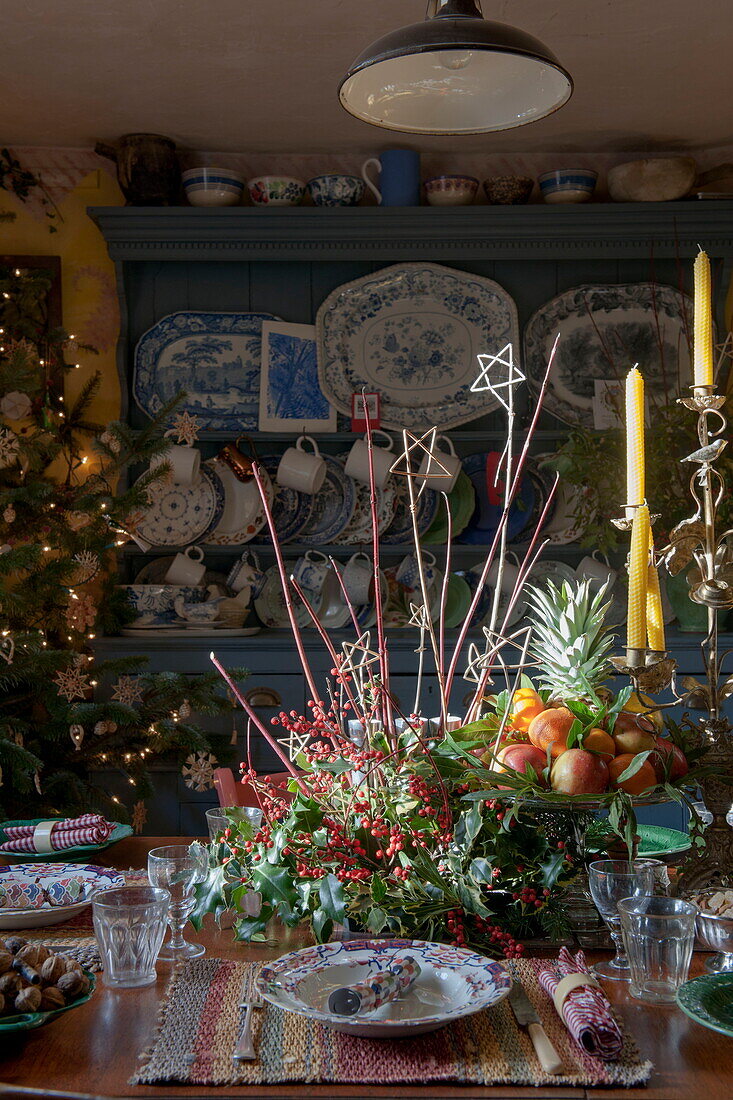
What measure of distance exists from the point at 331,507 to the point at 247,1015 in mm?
2681

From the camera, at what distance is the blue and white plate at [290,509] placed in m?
3.66

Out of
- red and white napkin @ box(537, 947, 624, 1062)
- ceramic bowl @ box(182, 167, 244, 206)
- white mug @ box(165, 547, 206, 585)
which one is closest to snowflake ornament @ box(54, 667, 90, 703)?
white mug @ box(165, 547, 206, 585)

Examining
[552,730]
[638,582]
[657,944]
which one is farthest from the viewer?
[552,730]

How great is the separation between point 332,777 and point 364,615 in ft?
A: 7.38

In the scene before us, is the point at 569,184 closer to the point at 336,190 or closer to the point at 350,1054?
the point at 336,190

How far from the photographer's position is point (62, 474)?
3.61 meters

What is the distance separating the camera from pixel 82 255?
367cm

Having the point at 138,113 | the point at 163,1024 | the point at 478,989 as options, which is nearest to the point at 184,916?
the point at 163,1024

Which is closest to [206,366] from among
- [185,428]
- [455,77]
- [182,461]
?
[185,428]

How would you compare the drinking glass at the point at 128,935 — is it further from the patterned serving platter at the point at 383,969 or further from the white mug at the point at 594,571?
the white mug at the point at 594,571

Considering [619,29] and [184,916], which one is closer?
[184,916]

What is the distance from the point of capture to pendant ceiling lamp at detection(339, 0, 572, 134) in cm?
139

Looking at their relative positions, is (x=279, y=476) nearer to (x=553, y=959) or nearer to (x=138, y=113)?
(x=138, y=113)

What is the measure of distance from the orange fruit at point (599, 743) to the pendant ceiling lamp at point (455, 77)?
85 centimetres
